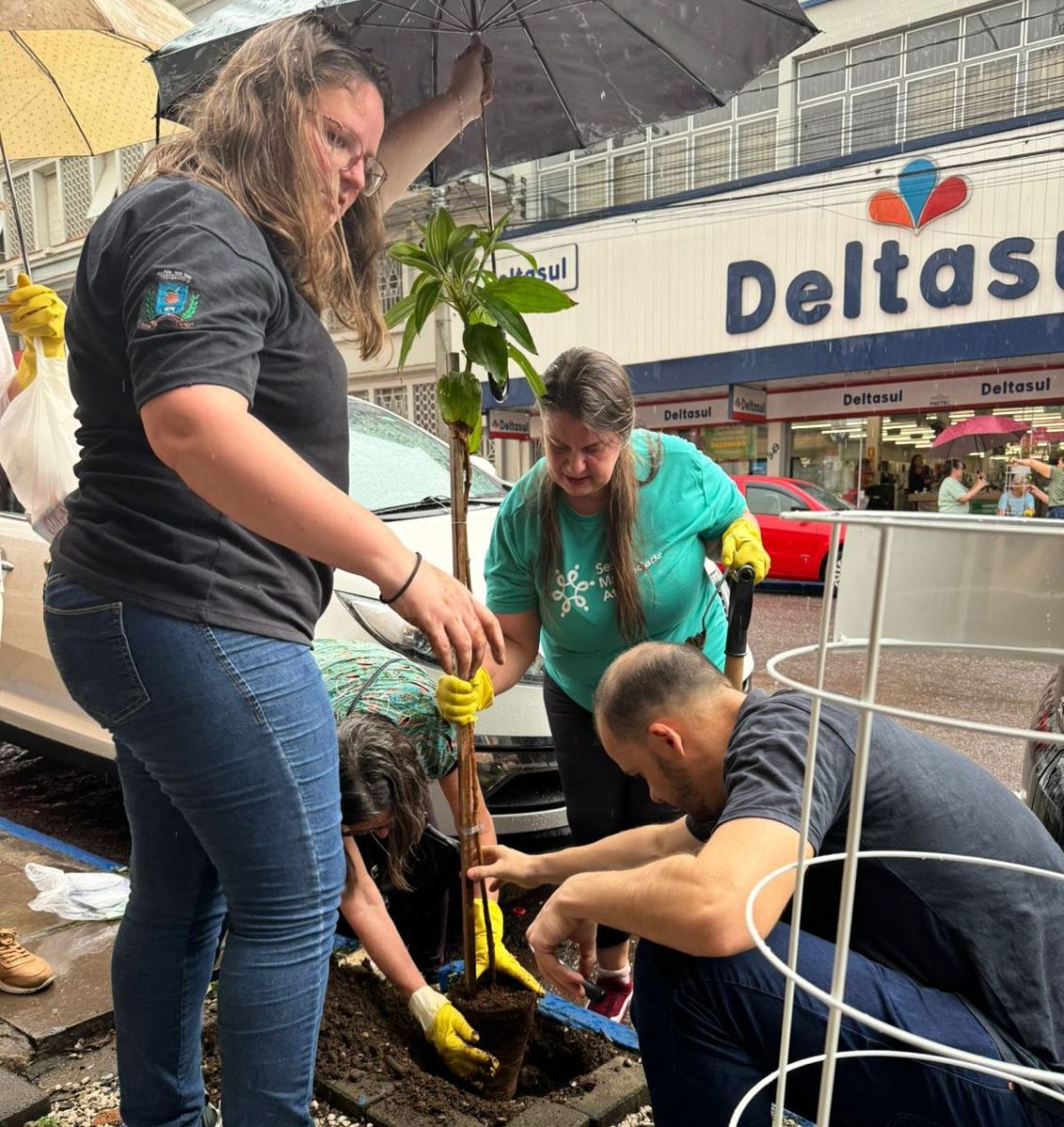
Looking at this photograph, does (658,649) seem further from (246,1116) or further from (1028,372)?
(1028,372)

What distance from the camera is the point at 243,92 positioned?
4.52 feet

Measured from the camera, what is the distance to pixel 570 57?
7.99ft

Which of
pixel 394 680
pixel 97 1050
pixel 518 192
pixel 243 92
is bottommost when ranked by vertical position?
pixel 97 1050

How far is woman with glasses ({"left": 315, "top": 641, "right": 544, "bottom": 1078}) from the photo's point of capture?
2.06 meters

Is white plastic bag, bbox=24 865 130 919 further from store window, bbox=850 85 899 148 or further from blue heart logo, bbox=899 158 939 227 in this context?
store window, bbox=850 85 899 148

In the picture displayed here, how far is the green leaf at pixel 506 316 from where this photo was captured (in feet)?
5.70

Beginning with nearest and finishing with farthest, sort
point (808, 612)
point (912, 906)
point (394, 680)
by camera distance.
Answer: point (912, 906) → point (394, 680) → point (808, 612)

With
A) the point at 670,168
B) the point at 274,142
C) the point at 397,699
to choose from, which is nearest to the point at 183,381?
the point at 274,142

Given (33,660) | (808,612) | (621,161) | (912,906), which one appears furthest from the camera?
(621,161)

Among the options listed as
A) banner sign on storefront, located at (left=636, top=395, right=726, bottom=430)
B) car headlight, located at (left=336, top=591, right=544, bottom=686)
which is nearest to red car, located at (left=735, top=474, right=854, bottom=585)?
banner sign on storefront, located at (left=636, top=395, right=726, bottom=430)

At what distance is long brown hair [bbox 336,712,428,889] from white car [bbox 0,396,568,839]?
2.00 feet

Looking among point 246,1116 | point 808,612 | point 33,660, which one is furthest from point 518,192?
point 246,1116

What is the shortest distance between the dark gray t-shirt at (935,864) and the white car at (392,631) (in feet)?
4.79

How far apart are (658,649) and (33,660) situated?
319cm
